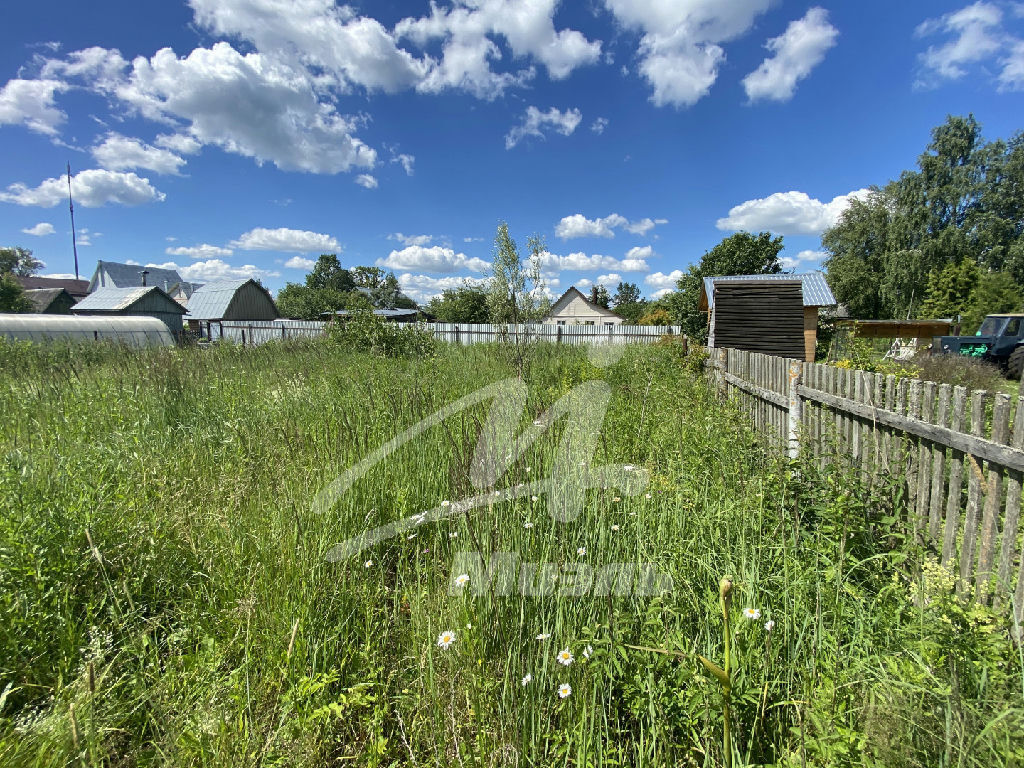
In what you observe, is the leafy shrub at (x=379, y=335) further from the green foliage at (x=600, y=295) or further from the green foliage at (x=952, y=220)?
the green foliage at (x=600, y=295)

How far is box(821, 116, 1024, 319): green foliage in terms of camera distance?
95.3ft

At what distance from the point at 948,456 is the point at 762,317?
34.5 feet

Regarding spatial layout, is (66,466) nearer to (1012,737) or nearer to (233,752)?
(233,752)

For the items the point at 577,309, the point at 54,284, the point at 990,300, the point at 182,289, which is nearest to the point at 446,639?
the point at 990,300

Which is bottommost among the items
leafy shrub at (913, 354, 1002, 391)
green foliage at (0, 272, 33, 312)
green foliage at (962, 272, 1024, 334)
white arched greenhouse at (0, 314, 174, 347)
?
leafy shrub at (913, 354, 1002, 391)

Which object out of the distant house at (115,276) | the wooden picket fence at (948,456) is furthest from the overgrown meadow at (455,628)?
the distant house at (115,276)

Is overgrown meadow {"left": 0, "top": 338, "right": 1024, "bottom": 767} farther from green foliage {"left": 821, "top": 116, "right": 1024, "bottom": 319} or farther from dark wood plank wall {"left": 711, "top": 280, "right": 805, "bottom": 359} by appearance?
green foliage {"left": 821, "top": 116, "right": 1024, "bottom": 319}

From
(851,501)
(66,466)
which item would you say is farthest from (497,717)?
(66,466)

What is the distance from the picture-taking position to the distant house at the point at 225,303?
1319 inches

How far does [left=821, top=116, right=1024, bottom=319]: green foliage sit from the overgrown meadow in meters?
39.9

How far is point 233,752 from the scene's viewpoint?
48.3 inches

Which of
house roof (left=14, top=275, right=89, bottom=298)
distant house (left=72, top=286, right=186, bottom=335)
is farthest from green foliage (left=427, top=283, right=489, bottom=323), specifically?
house roof (left=14, top=275, right=89, bottom=298)

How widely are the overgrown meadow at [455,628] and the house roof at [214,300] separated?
37.6 m

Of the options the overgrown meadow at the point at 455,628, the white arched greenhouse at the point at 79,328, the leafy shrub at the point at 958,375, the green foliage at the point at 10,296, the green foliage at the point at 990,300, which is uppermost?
the green foliage at the point at 10,296
